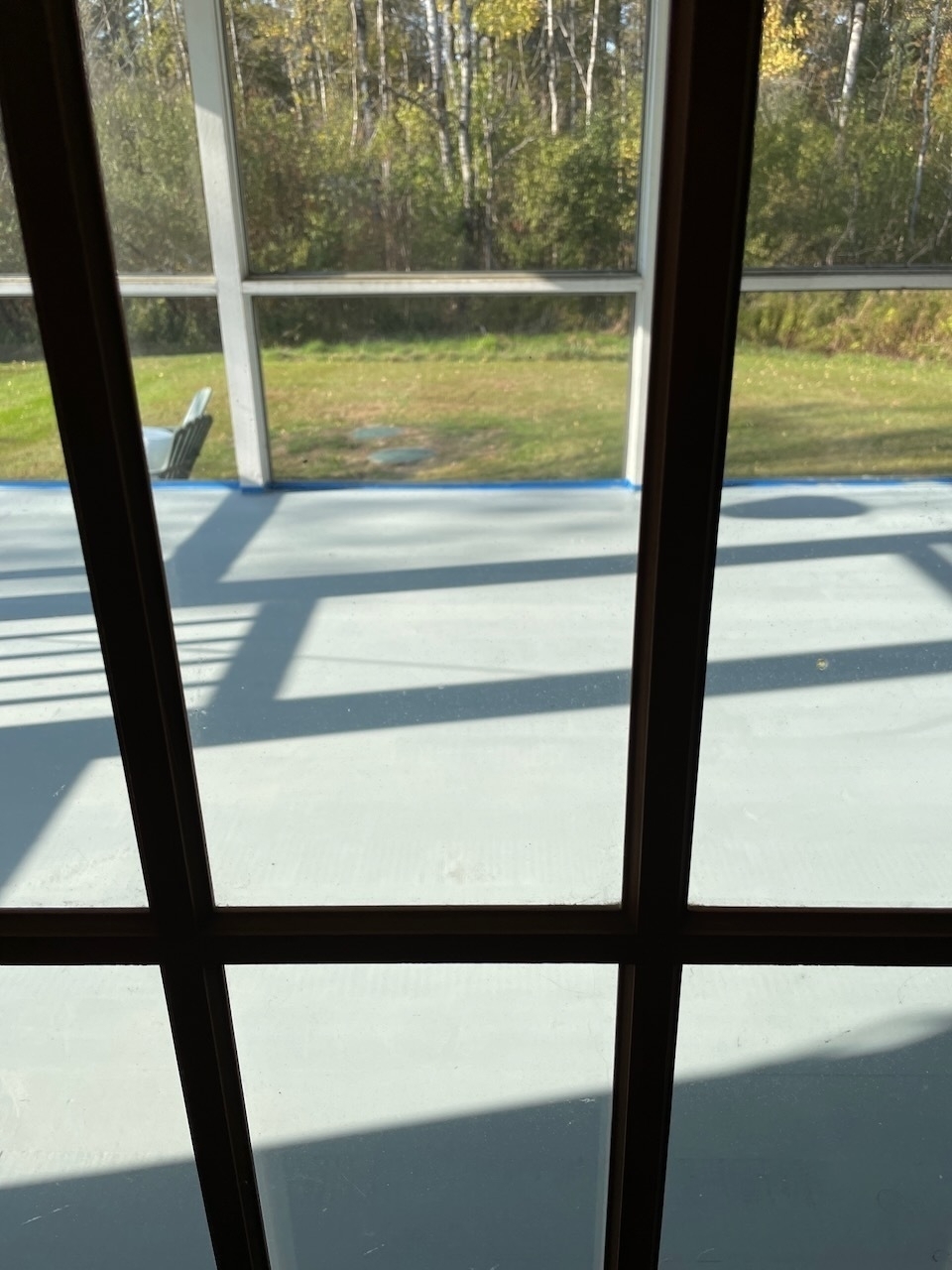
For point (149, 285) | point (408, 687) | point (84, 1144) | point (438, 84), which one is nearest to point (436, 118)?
point (438, 84)

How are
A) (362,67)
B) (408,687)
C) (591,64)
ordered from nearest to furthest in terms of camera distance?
(362,67), (591,64), (408,687)

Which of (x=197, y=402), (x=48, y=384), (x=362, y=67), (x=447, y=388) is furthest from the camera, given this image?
(x=447, y=388)

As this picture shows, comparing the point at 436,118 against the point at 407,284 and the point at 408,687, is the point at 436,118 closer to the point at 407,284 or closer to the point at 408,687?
the point at 407,284

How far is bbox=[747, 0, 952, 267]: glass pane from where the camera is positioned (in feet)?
4.75

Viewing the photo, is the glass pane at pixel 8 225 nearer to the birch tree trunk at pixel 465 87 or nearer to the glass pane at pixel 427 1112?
the glass pane at pixel 427 1112

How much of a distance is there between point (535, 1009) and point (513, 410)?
2.91m

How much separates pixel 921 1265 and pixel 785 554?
1893 mm

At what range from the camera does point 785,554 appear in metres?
3.08

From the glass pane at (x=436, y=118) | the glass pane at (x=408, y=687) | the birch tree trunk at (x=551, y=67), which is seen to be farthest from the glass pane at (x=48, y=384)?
the birch tree trunk at (x=551, y=67)

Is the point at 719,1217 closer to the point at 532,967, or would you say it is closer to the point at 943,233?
the point at 532,967

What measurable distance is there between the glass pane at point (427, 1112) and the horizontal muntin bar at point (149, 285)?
1561 mm

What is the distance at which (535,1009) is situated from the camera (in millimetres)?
2535

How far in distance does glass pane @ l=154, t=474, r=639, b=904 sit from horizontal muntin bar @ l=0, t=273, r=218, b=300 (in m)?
1.07

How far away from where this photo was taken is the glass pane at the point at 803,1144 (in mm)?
2307
